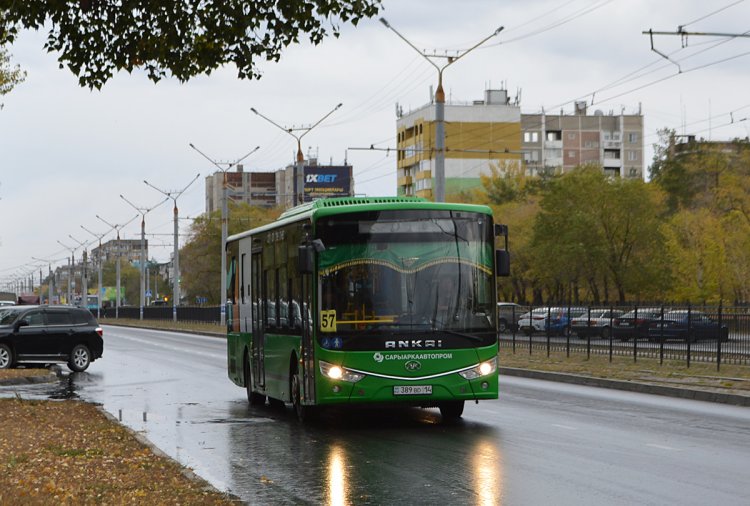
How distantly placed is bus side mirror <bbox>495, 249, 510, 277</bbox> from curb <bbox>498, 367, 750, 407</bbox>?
6.03 metres

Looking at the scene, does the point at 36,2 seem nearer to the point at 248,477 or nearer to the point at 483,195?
the point at 248,477

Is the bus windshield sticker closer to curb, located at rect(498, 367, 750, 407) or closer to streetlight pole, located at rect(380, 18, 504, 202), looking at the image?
curb, located at rect(498, 367, 750, 407)

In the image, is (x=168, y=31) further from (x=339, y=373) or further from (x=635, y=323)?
(x=635, y=323)

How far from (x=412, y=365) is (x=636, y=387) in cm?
924

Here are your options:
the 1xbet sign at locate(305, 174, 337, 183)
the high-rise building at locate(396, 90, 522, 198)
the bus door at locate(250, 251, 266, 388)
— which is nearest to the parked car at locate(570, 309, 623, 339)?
the bus door at locate(250, 251, 266, 388)

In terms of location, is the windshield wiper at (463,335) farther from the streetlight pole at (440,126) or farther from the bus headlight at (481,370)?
the streetlight pole at (440,126)

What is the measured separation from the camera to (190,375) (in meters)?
31.4

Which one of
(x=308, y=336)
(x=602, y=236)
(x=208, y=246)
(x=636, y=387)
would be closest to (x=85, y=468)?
(x=308, y=336)

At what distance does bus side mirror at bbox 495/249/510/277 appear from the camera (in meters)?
17.5

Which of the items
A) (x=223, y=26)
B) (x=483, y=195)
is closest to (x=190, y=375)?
(x=223, y=26)

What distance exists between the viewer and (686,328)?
3112 cm

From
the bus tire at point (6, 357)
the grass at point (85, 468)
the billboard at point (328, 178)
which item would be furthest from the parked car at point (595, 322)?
the billboard at point (328, 178)

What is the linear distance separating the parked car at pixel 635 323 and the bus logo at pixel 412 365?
52.0 ft

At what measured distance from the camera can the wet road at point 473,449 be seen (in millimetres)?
11203
